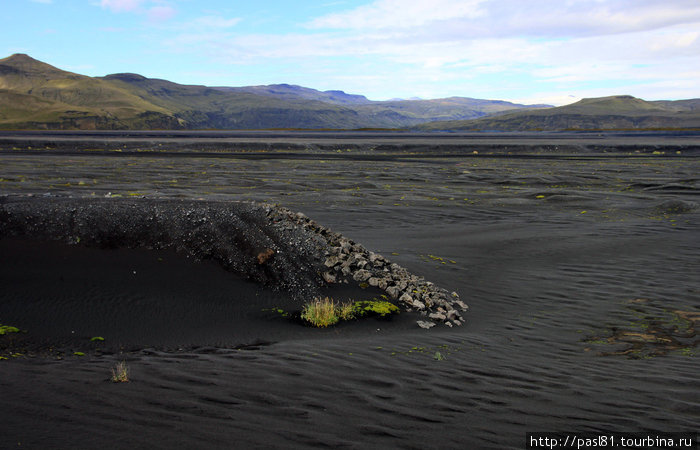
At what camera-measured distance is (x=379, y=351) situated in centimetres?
806

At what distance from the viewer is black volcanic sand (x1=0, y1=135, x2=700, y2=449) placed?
207 inches

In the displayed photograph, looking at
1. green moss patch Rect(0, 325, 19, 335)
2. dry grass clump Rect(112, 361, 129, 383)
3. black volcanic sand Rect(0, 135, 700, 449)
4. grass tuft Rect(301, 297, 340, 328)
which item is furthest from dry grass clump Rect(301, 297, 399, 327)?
green moss patch Rect(0, 325, 19, 335)

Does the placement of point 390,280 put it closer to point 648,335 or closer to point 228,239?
point 228,239

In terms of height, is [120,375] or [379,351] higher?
[120,375]

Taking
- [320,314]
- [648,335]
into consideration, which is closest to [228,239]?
[320,314]

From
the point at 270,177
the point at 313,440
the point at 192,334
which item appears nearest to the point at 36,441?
the point at 313,440

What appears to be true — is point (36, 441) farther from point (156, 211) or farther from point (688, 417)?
point (156, 211)

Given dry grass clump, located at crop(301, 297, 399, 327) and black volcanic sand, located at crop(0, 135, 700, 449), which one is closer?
black volcanic sand, located at crop(0, 135, 700, 449)

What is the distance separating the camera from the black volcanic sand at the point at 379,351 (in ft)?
17.2

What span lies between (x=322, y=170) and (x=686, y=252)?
33163 millimetres

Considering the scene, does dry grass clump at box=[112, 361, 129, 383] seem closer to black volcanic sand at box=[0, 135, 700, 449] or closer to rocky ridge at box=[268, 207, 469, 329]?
black volcanic sand at box=[0, 135, 700, 449]

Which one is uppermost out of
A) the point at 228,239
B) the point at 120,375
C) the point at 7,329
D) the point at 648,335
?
the point at 228,239

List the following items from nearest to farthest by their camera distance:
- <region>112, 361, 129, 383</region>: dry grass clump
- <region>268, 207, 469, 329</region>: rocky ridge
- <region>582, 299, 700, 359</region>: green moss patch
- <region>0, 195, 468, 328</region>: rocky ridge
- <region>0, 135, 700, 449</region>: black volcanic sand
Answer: <region>0, 135, 700, 449</region>: black volcanic sand → <region>112, 361, 129, 383</region>: dry grass clump → <region>582, 299, 700, 359</region>: green moss patch → <region>268, 207, 469, 329</region>: rocky ridge → <region>0, 195, 468, 328</region>: rocky ridge

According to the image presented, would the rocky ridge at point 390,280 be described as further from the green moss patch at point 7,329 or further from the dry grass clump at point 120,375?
the green moss patch at point 7,329
